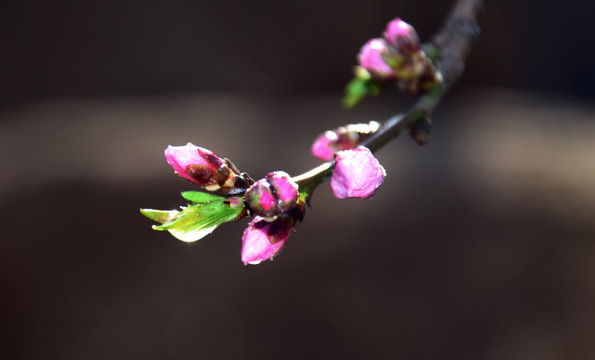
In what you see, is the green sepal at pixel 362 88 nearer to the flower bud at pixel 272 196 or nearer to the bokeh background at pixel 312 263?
the flower bud at pixel 272 196

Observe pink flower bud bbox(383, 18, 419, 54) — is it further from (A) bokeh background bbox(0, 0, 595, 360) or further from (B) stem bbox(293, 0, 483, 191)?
(A) bokeh background bbox(0, 0, 595, 360)

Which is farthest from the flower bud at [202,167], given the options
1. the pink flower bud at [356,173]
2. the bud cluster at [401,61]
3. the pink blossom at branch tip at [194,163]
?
the bud cluster at [401,61]

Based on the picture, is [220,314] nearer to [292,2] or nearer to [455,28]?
[455,28]

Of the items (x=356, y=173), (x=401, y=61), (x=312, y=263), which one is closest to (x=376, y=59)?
(x=401, y=61)

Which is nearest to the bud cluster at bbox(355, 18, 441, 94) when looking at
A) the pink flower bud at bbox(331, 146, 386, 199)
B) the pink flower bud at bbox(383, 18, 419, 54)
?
the pink flower bud at bbox(383, 18, 419, 54)

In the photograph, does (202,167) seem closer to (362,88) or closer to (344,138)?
(344,138)

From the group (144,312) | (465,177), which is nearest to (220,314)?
(144,312)
